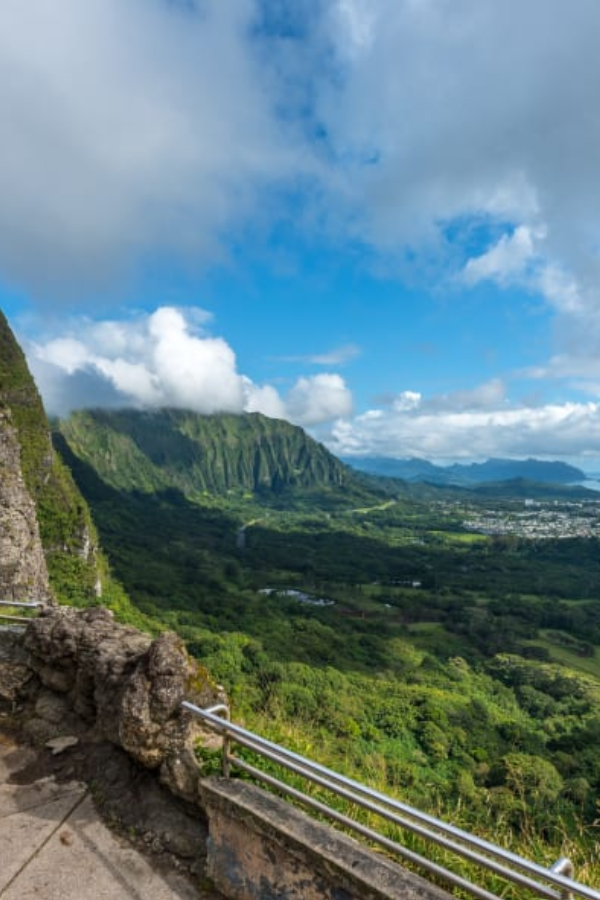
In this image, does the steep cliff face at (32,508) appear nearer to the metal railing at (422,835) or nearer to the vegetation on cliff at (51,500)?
the vegetation on cliff at (51,500)

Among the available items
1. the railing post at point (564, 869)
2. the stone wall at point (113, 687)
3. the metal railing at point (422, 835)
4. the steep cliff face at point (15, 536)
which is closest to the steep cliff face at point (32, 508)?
the steep cliff face at point (15, 536)

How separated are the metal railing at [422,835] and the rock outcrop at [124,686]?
0.53m

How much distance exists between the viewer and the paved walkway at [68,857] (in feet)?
12.5

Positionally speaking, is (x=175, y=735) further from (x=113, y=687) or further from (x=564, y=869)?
(x=564, y=869)

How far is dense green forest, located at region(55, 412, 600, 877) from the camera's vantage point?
1633 centimetres

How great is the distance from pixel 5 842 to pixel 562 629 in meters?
109

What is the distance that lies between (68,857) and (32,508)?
181ft

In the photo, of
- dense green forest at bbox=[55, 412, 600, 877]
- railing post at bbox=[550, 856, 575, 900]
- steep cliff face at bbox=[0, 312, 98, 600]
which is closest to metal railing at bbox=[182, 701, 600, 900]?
railing post at bbox=[550, 856, 575, 900]

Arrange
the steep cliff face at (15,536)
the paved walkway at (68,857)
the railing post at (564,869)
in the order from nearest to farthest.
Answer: the railing post at (564,869)
the paved walkway at (68,857)
the steep cliff face at (15,536)

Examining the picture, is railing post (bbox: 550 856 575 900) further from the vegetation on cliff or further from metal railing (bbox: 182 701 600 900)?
the vegetation on cliff

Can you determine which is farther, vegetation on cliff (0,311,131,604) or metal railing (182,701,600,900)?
vegetation on cliff (0,311,131,604)

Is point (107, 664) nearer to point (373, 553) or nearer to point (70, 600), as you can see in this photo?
point (70, 600)

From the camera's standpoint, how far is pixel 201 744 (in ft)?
15.5

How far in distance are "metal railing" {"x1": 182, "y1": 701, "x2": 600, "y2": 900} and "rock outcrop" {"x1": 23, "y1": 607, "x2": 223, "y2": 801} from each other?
0.53 m
